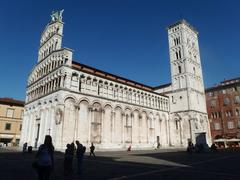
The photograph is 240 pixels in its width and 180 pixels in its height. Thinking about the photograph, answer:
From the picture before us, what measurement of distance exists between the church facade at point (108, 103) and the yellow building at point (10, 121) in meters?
10.1

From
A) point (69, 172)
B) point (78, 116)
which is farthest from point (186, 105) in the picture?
point (69, 172)

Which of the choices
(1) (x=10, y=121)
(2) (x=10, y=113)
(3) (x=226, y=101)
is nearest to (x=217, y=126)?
(3) (x=226, y=101)

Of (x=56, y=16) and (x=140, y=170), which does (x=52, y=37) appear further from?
(x=140, y=170)

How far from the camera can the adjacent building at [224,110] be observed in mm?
52031

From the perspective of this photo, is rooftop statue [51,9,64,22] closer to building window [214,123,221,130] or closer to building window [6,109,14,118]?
building window [6,109,14,118]

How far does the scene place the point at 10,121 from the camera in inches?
1955

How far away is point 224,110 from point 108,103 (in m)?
34.2

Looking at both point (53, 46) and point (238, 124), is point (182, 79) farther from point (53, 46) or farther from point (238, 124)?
point (53, 46)

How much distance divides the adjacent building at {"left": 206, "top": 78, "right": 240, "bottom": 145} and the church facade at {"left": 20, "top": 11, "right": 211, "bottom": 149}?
6.08m

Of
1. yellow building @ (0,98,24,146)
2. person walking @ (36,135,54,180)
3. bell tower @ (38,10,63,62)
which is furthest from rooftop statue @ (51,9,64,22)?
person walking @ (36,135,54,180)

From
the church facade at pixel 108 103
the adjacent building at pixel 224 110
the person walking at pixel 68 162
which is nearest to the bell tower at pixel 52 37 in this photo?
the church facade at pixel 108 103

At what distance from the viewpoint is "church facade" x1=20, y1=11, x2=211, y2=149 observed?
31.9 metres

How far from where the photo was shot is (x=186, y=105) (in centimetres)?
4866

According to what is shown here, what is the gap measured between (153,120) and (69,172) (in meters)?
36.5
